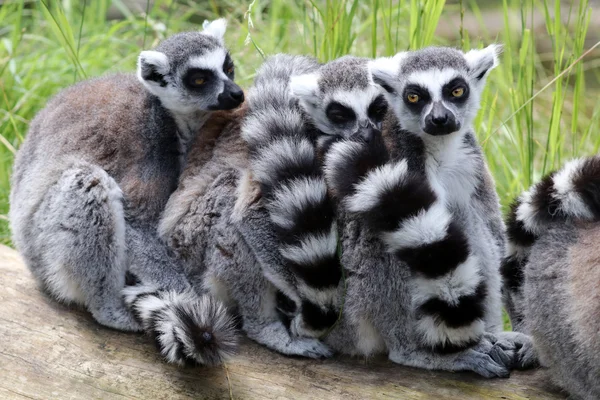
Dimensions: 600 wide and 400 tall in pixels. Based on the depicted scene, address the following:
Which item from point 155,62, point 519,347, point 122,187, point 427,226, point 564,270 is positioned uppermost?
point 155,62

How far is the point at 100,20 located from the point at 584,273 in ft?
18.2

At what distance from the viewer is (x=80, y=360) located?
348 cm

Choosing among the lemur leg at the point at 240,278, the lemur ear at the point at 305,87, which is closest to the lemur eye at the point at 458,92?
the lemur ear at the point at 305,87

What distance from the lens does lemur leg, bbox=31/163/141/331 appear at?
145 inches

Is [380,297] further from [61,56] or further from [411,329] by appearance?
[61,56]

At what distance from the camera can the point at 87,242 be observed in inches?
144

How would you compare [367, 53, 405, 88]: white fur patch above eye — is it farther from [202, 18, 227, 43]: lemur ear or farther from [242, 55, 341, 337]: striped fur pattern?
[202, 18, 227, 43]: lemur ear

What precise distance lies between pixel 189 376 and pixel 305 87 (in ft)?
4.75

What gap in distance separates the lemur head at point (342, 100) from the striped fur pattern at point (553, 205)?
76 cm

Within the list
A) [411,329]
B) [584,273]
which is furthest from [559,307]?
[411,329]

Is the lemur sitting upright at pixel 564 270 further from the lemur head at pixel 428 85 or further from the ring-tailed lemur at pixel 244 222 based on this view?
the ring-tailed lemur at pixel 244 222

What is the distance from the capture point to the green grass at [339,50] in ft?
14.5

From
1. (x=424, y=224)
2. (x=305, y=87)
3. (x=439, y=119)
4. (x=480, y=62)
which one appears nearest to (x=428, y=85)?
(x=439, y=119)

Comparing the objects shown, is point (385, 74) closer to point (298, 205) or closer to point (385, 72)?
point (385, 72)
